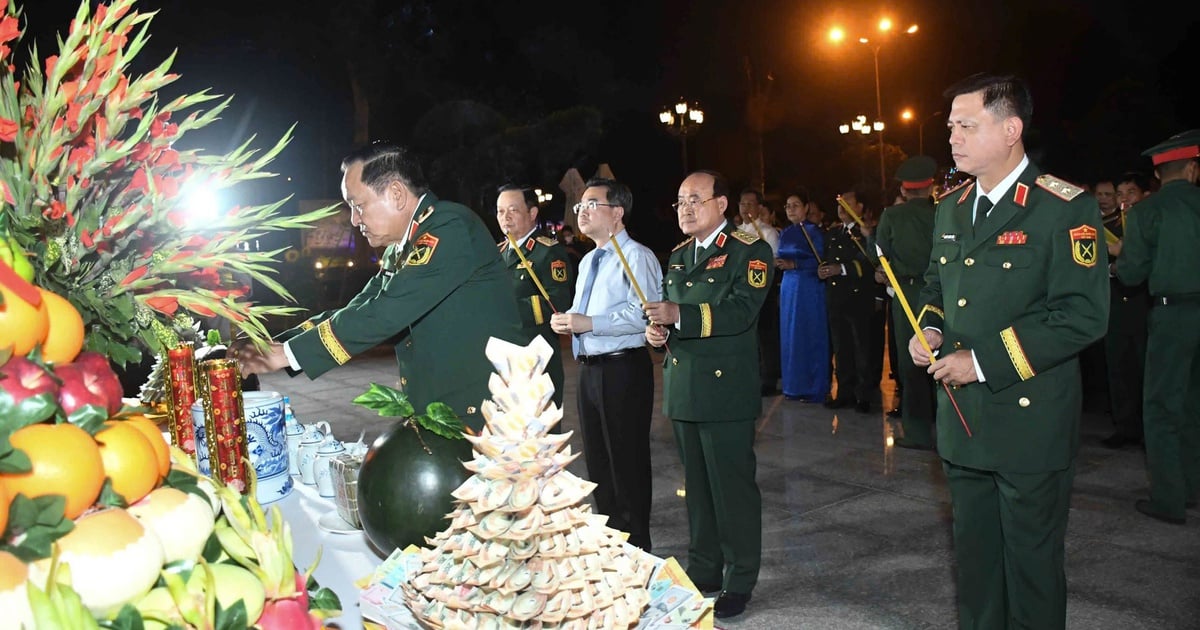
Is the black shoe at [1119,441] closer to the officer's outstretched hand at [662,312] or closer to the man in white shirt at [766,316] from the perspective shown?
the man in white shirt at [766,316]

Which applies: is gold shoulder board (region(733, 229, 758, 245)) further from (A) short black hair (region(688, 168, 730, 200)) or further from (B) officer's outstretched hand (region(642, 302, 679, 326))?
(B) officer's outstretched hand (region(642, 302, 679, 326))

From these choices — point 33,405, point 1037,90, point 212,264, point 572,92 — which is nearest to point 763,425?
point 212,264

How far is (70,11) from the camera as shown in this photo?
34.8 ft

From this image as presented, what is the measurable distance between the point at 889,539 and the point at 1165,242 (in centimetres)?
214

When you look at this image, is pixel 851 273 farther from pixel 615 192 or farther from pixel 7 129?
pixel 7 129

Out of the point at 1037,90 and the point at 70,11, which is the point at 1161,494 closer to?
the point at 70,11

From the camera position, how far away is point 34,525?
70 centimetres

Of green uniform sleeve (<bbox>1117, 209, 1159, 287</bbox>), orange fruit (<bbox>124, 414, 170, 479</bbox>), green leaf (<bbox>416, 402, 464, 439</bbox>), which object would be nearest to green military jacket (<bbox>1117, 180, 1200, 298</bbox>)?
green uniform sleeve (<bbox>1117, 209, 1159, 287</bbox>)

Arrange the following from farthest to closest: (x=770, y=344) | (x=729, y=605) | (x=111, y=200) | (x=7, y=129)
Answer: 1. (x=770, y=344)
2. (x=729, y=605)
3. (x=111, y=200)
4. (x=7, y=129)

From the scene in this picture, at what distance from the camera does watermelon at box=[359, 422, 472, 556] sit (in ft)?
4.91

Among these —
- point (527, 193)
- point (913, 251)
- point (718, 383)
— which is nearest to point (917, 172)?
point (913, 251)

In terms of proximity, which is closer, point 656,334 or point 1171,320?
point 656,334

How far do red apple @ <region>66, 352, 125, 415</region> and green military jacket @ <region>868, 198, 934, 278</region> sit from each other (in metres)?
5.59

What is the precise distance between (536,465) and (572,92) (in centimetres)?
2904
